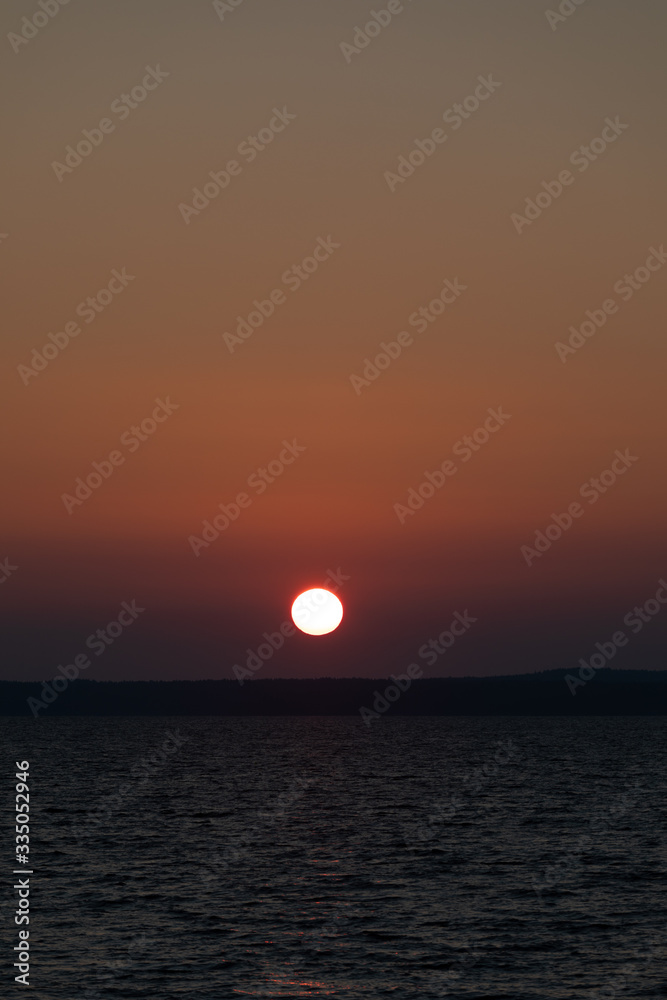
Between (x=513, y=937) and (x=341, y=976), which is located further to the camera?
(x=513, y=937)

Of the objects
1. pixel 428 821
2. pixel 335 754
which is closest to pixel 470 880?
pixel 428 821

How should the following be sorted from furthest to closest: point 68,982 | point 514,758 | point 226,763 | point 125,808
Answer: point 514,758 → point 226,763 → point 125,808 → point 68,982

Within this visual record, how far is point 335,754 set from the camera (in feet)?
587

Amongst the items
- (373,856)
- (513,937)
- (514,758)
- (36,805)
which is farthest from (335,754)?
(513,937)

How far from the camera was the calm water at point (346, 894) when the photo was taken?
37.9 m

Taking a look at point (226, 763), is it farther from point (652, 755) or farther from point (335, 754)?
point (652, 755)

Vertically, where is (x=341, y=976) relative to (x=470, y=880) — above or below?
below

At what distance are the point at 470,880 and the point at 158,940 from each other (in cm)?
1857

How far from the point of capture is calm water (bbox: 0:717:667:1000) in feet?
124

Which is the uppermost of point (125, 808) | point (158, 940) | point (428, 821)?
point (125, 808)

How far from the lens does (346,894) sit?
5097 centimetres

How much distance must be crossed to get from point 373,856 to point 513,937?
19.2 meters

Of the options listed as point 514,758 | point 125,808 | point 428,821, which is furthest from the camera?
point 514,758

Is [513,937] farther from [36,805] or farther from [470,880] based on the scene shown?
[36,805]
